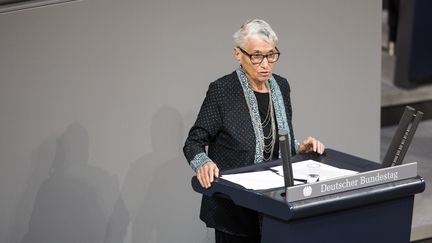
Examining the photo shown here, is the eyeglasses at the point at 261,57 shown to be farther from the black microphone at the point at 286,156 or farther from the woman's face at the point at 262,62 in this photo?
the black microphone at the point at 286,156

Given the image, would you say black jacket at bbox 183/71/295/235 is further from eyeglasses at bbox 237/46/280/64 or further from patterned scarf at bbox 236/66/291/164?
eyeglasses at bbox 237/46/280/64

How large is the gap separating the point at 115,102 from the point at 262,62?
142 cm

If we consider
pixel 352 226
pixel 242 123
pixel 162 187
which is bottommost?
pixel 162 187

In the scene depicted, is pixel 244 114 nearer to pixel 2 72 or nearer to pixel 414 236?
pixel 2 72

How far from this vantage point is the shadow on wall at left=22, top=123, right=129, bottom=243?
5.16 meters

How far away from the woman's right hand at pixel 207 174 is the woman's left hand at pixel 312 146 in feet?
1.58

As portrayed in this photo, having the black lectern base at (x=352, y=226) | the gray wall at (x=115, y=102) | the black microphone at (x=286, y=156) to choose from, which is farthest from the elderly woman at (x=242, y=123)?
the gray wall at (x=115, y=102)

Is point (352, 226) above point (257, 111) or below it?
below

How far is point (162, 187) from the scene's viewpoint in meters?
5.46

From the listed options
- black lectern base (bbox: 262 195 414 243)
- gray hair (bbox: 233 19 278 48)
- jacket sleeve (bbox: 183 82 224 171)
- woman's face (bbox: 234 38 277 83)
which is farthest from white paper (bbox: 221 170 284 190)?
gray hair (bbox: 233 19 278 48)

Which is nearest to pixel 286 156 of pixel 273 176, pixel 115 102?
pixel 273 176

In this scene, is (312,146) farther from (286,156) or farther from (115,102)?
(115,102)

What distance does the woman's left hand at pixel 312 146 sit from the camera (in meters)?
4.14

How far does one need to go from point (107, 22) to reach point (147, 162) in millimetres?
758
